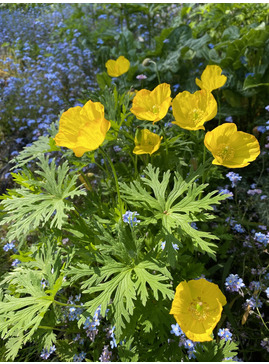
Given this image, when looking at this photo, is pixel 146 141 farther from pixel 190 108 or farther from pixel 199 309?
pixel 199 309

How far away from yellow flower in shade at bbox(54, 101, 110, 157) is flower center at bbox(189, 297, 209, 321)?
32.4 inches

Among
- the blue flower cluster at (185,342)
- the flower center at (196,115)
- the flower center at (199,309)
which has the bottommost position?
the blue flower cluster at (185,342)

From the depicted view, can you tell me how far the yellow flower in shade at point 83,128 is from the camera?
121 centimetres

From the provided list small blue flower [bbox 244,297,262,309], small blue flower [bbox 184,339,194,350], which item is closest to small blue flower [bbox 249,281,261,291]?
small blue flower [bbox 244,297,262,309]

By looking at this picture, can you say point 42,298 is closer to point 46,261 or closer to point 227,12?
point 46,261

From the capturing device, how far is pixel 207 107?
1.41 m

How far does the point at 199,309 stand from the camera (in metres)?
1.32

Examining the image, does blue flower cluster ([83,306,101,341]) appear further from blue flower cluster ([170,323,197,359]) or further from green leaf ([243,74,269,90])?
green leaf ([243,74,269,90])

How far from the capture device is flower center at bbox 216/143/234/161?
1.37m

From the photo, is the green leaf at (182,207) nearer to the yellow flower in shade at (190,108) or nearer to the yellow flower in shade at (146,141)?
the yellow flower in shade at (146,141)

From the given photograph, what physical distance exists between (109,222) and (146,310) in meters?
0.47

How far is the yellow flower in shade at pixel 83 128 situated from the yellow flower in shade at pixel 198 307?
0.71 meters

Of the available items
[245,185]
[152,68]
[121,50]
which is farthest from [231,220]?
[121,50]

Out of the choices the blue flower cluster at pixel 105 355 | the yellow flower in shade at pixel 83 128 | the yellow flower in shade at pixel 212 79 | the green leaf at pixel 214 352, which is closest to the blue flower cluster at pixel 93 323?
the blue flower cluster at pixel 105 355
